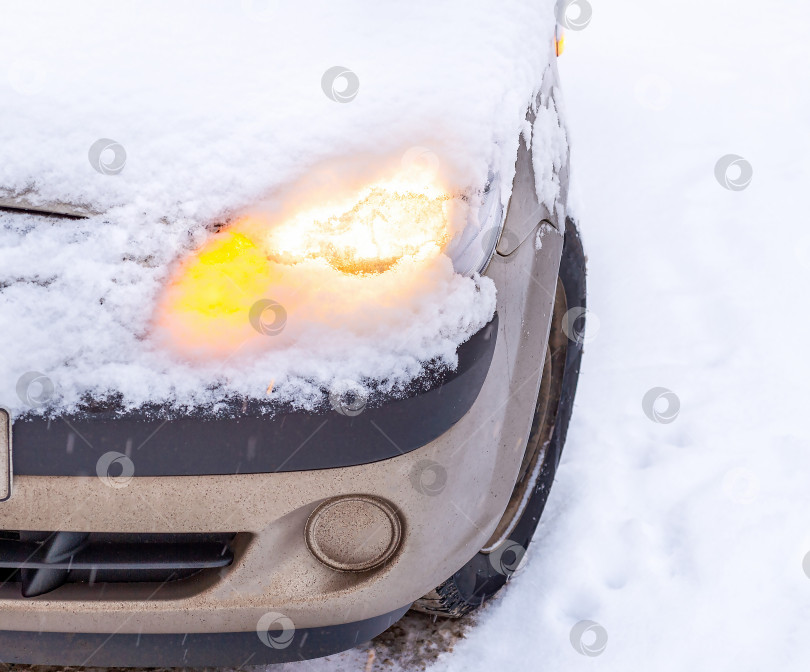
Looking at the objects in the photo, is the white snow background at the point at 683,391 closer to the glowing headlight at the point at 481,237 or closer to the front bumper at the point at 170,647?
the front bumper at the point at 170,647

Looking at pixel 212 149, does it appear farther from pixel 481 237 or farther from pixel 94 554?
pixel 94 554

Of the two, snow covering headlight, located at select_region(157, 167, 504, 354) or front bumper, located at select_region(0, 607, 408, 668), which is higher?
snow covering headlight, located at select_region(157, 167, 504, 354)

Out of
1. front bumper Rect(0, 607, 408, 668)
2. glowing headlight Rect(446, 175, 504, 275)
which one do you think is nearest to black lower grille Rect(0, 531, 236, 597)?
front bumper Rect(0, 607, 408, 668)

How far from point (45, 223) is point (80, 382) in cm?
31

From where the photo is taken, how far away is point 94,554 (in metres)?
1.49

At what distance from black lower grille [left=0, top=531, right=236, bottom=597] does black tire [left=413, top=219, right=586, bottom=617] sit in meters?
0.68

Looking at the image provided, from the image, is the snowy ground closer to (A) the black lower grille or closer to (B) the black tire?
(B) the black tire

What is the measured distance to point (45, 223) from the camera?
143 cm

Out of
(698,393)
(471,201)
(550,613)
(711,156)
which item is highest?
(711,156)

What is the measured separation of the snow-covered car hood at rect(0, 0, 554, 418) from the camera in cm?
135

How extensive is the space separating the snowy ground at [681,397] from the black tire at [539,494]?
12cm

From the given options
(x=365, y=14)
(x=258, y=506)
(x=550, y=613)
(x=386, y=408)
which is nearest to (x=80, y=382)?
(x=258, y=506)

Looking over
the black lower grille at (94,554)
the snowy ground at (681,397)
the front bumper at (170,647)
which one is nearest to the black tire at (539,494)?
the snowy ground at (681,397)

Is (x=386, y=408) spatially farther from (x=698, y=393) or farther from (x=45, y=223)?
(x=698, y=393)
